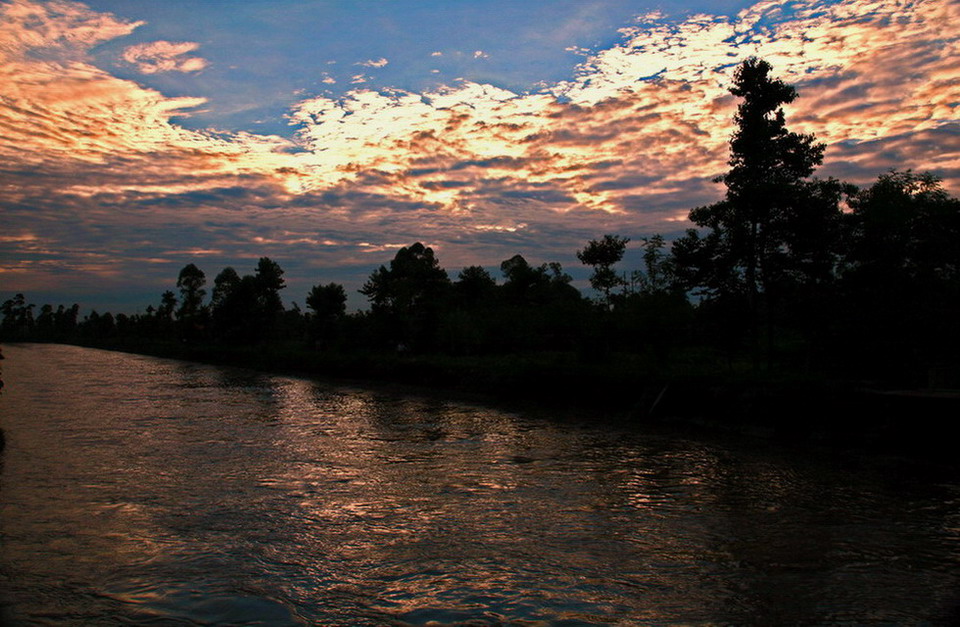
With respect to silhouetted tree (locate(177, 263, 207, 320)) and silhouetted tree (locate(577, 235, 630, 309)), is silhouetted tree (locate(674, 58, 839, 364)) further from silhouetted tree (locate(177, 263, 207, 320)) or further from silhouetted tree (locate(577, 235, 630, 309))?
silhouetted tree (locate(177, 263, 207, 320))

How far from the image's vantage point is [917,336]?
14328 mm

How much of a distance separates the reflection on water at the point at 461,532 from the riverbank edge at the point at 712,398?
118 cm

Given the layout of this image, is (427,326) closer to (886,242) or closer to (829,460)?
(886,242)

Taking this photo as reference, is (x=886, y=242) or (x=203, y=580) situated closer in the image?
(x=203, y=580)

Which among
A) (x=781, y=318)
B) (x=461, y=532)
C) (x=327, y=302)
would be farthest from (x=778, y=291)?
(x=327, y=302)

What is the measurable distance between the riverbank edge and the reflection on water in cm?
118

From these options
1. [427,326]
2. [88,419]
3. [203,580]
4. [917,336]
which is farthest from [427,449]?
[427,326]

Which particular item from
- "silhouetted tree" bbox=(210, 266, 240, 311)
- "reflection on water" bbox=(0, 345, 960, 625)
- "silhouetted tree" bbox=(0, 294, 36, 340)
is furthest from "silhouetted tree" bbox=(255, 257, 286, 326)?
"silhouetted tree" bbox=(0, 294, 36, 340)

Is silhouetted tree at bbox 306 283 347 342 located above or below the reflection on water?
above

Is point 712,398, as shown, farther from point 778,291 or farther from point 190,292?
point 190,292

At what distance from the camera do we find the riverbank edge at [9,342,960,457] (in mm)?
11141

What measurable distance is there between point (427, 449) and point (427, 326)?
22.3 m

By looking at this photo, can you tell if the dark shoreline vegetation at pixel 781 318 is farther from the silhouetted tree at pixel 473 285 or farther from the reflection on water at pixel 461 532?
the silhouetted tree at pixel 473 285

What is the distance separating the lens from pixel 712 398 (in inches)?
597
